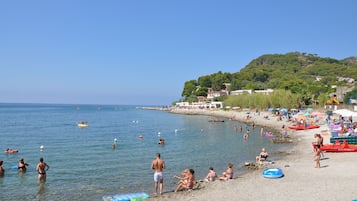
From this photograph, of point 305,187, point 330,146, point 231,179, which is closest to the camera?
point 305,187

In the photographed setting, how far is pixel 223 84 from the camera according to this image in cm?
13688

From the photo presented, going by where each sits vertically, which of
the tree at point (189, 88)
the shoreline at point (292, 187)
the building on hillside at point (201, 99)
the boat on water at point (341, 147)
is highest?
the tree at point (189, 88)

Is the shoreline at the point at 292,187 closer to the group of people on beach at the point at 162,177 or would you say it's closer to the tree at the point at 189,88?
the group of people on beach at the point at 162,177

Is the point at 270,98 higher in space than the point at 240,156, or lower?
higher

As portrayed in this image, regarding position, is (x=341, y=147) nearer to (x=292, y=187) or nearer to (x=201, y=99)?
(x=292, y=187)

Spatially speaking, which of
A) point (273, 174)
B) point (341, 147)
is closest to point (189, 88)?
point (341, 147)

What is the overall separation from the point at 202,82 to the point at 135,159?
124285 mm

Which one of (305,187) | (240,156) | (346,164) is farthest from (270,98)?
(305,187)

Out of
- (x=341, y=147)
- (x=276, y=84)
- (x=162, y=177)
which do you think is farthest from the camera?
(x=276, y=84)

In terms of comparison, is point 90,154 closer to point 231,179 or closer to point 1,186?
point 1,186

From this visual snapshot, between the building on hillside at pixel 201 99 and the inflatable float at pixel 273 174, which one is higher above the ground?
the building on hillside at pixel 201 99

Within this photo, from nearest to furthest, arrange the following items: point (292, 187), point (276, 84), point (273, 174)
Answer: point (292, 187), point (273, 174), point (276, 84)

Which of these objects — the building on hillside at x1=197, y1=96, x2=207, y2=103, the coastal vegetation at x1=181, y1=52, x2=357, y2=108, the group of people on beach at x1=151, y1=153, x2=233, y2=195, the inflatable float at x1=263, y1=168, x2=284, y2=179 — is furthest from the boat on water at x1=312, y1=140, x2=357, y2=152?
the building on hillside at x1=197, y1=96, x2=207, y2=103

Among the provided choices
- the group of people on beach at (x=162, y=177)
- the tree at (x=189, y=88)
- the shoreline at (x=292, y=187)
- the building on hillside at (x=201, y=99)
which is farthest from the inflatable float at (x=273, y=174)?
the tree at (x=189, y=88)
